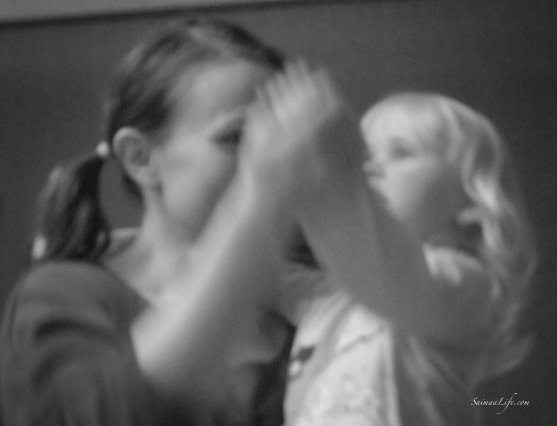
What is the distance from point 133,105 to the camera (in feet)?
3.59

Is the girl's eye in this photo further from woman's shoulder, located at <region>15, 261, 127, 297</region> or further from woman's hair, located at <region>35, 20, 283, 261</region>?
woman's shoulder, located at <region>15, 261, 127, 297</region>

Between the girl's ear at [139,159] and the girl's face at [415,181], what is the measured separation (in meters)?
0.32

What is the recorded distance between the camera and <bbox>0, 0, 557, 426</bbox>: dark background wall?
1092 millimetres

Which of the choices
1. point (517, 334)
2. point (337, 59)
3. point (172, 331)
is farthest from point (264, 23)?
point (517, 334)

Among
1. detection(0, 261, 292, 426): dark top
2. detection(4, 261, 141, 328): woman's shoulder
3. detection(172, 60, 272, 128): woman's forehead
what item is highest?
detection(172, 60, 272, 128): woman's forehead

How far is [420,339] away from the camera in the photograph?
3.23 feet

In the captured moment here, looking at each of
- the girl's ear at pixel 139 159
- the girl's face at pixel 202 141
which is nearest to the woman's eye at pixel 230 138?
the girl's face at pixel 202 141

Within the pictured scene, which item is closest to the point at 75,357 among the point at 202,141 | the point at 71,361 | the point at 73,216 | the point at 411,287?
the point at 71,361

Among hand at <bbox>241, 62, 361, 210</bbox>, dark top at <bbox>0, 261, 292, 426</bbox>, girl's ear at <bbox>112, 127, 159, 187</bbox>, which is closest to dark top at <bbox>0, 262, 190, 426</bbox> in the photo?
dark top at <bbox>0, 261, 292, 426</bbox>

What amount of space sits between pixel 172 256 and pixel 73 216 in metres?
0.17

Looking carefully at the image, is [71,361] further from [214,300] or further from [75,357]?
[214,300]

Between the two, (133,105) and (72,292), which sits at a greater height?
(133,105)

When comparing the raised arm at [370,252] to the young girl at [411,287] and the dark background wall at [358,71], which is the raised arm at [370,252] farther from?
the dark background wall at [358,71]

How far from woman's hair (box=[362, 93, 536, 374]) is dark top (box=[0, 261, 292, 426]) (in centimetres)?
31
